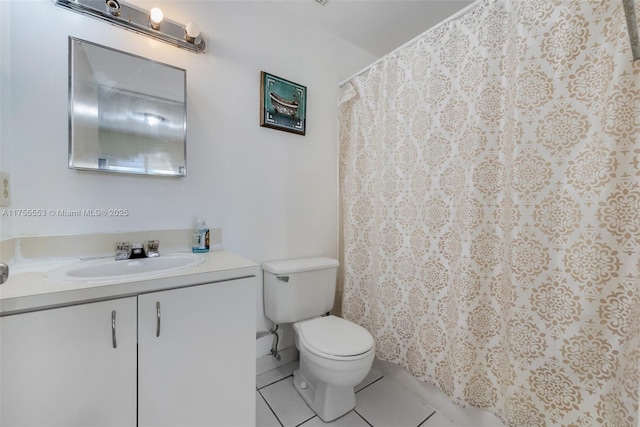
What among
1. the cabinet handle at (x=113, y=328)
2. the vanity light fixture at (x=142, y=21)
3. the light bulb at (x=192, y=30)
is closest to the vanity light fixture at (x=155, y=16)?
the vanity light fixture at (x=142, y=21)

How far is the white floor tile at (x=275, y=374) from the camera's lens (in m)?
1.49

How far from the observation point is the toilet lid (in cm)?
116

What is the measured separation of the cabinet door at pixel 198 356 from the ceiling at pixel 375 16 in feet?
→ 5.81

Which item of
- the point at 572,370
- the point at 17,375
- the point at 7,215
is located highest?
the point at 7,215

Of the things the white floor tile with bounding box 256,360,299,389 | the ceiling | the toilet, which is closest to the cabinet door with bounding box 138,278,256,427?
the toilet

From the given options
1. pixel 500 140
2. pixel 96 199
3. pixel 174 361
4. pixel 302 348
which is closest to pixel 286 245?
pixel 302 348

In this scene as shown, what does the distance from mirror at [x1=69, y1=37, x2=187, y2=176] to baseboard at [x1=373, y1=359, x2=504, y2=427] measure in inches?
69.1

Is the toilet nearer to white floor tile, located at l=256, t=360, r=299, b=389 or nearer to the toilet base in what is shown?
the toilet base

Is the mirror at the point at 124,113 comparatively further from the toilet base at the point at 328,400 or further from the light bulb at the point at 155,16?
the toilet base at the point at 328,400

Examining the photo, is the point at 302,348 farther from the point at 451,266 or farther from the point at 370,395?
the point at 451,266

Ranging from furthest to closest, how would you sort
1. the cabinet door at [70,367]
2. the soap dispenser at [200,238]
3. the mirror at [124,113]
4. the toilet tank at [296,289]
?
the toilet tank at [296,289] < the soap dispenser at [200,238] < the mirror at [124,113] < the cabinet door at [70,367]

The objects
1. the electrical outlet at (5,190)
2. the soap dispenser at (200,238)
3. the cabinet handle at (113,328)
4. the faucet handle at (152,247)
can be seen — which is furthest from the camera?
the soap dispenser at (200,238)

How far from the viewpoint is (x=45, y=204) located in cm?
100

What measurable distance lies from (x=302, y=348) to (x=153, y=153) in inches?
49.3
